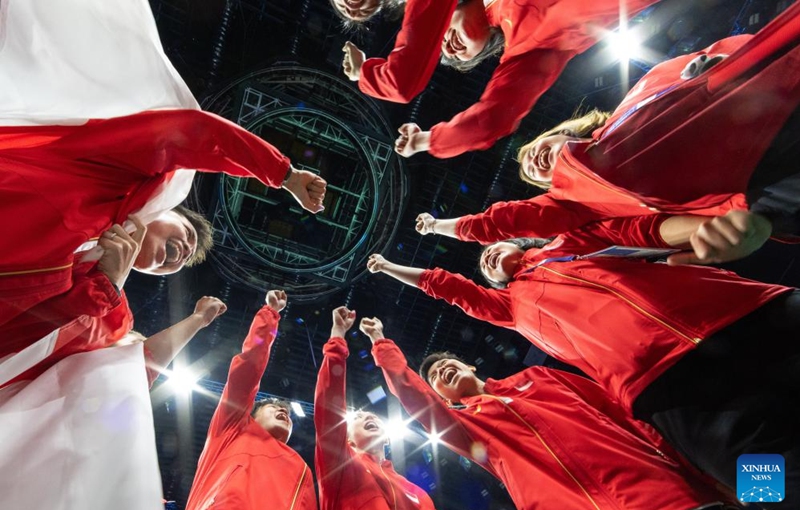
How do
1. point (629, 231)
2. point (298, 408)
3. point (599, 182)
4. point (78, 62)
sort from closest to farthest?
point (78, 62)
point (599, 182)
point (629, 231)
point (298, 408)

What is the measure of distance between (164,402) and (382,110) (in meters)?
4.13

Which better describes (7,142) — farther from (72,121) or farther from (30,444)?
(30,444)

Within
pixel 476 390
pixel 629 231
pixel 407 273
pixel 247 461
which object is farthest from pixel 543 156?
pixel 247 461

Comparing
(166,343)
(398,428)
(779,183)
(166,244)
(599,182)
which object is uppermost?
(779,183)

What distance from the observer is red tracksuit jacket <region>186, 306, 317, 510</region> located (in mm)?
2412

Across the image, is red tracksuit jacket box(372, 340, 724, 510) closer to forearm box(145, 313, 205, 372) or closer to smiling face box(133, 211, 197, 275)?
forearm box(145, 313, 205, 372)

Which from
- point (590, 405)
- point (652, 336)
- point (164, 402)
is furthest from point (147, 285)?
point (652, 336)

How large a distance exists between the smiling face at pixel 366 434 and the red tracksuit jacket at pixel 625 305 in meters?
1.78

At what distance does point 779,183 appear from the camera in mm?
1431

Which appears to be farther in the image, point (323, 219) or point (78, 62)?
point (323, 219)

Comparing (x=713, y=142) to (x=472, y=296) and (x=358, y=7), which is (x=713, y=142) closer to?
(x=358, y=7)

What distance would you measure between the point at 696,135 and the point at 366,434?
10.3ft

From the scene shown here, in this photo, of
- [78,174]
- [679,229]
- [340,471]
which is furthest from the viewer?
[340,471]

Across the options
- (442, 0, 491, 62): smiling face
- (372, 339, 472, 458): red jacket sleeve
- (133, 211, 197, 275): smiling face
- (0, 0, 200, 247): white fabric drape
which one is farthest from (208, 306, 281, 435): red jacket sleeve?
(442, 0, 491, 62): smiling face
